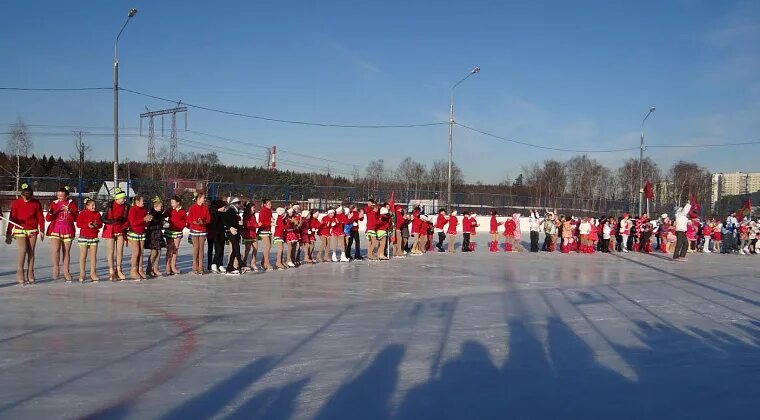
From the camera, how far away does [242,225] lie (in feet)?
49.3

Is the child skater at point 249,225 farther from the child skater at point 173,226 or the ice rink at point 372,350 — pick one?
the ice rink at point 372,350

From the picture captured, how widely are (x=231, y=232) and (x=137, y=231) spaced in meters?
2.14

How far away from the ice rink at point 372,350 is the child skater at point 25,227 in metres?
0.42

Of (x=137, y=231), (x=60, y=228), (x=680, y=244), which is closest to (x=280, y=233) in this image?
(x=137, y=231)

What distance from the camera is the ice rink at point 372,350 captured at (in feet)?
17.3

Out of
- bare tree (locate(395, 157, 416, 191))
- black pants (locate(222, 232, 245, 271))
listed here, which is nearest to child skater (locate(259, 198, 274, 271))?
black pants (locate(222, 232, 245, 271))

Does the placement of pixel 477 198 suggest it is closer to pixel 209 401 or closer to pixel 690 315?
pixel 690 315

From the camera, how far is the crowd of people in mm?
12508

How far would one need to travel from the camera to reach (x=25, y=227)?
472 inches

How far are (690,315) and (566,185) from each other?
7993 centimetres

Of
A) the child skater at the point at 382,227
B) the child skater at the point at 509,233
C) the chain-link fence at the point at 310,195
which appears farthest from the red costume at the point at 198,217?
the child skater at the point at 509,233

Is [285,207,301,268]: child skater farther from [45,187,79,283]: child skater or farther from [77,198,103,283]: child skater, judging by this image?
[45,187,79,283]: child skater

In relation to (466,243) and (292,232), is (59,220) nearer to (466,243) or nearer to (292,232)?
(292,232)

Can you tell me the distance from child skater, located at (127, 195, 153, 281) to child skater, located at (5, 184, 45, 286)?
1.68 m
